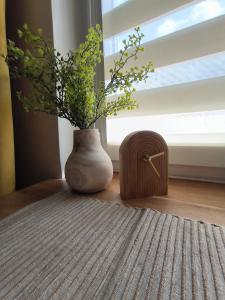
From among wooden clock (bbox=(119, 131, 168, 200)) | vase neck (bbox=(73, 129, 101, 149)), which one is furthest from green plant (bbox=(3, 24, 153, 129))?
wooden clock (bbox=(119, 131, 168, 200))

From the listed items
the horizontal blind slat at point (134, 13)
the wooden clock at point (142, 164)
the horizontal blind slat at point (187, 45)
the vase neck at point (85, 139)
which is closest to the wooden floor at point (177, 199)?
the wooden clock at point (142, 164)

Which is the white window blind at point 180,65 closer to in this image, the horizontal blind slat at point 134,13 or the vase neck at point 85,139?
the horizontal blind slat at point 134,13

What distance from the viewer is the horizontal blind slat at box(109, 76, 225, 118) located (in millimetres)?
617

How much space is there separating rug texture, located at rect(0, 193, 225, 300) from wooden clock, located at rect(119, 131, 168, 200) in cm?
9

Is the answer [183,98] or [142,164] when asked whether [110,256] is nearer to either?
[142,164]

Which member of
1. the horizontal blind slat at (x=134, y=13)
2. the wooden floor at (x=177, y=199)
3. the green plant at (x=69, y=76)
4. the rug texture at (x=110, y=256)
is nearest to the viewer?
the rug texture at (x=110, y=256)

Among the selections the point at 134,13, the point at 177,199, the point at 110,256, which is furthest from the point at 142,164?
the point at 134,13

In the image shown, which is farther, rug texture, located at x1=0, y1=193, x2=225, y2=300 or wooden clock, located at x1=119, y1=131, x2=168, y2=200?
wooden clock, located at x1=119, y1=131, x2=168, y2=200

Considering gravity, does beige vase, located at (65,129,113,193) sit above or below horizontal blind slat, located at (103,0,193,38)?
below

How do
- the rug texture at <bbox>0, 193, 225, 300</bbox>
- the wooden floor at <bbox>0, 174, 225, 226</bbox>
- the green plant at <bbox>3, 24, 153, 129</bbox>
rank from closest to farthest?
the rug texture at <bbox>0, 193, 225, 300</bbox> → the wooden floor at <bbox>0, 174, 225, 226</bbox> → the green plant at <bbox>3, 24, 153, 129</bbox>

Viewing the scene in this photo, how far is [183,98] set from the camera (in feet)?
2.21

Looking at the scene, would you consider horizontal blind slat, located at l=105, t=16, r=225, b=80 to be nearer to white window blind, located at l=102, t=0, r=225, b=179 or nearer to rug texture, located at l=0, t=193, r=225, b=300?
white window blind, located at l=102, t=0, r=225, b=179

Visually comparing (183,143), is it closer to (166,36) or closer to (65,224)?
(166,36)

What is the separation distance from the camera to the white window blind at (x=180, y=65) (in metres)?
0.62
